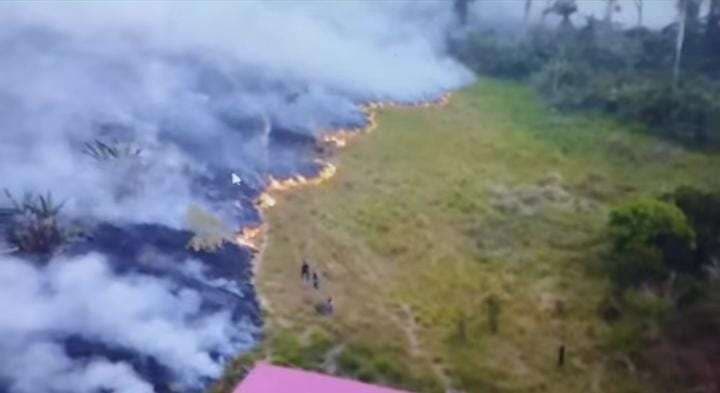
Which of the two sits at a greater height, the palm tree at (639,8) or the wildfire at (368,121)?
the palm tree at (639,8)

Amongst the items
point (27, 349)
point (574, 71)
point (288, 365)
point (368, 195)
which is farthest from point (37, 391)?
point (574, 71)

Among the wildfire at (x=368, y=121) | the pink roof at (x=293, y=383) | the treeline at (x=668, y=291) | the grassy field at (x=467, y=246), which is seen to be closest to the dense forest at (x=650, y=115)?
the treeline at (x=668, y=291)

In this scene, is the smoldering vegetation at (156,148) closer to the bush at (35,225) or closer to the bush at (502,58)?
the bush at (35,225)

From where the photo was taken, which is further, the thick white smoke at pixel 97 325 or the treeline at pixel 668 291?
the treeline at pixel 668 291

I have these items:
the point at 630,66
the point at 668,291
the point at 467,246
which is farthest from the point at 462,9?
the point at 668,291

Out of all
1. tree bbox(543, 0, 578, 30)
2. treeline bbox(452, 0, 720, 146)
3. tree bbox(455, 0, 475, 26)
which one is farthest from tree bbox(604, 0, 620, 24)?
tree bbox(455, 0, 475, 26)

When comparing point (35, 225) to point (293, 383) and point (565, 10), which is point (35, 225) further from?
point (565, 10)

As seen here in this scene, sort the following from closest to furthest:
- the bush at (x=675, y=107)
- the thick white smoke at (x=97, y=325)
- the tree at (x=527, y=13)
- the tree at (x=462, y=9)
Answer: the thick white smoke at (x=97, y=325)
the bush at (x=675, y=107)
the tree at (x=527, y=13)
the tree at (x=462, y=9)
